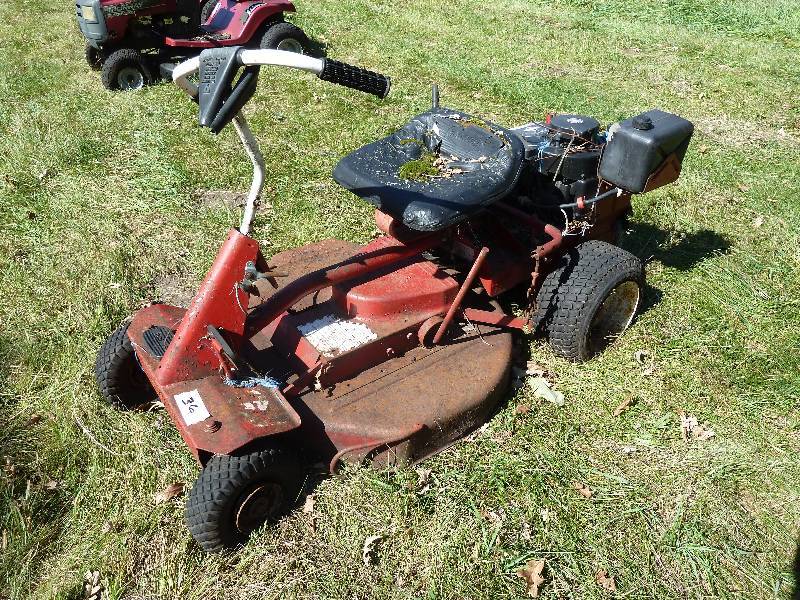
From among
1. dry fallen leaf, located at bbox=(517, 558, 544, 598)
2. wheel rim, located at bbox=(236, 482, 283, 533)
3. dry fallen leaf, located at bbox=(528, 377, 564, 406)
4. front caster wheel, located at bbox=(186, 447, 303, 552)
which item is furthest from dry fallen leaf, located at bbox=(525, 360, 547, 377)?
wheel rim, located at bbox=(236, 482, 283, 533)

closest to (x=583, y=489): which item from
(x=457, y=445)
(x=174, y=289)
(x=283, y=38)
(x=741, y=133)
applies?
(x=457, y=445)

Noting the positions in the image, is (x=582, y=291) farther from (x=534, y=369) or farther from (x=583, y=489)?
(x=583, y=489)

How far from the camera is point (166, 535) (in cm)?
307

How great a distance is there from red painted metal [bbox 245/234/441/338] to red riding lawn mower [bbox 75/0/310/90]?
547 cm

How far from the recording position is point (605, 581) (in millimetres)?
2906

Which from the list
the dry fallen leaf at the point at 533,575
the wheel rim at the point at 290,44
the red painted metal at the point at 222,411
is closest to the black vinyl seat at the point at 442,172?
the red painted metal at the point at 222,411

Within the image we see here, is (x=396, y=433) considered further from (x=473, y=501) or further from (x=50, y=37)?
(x=50, y=37)

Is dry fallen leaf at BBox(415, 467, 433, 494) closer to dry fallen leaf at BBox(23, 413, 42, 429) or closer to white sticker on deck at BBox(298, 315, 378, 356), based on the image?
white sticker on deck at BBox(298, 315, 378, 356)

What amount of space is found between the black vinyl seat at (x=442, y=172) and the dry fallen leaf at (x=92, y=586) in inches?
80.5

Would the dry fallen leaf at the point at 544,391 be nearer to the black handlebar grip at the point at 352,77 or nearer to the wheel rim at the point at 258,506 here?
the wheel rim at the point at 258,506

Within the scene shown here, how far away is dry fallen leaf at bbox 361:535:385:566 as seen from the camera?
2.98 metres

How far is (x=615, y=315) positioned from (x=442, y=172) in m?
1.44

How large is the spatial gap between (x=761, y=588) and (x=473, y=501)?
1243 mm

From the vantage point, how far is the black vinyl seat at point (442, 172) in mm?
Answer: 3232
